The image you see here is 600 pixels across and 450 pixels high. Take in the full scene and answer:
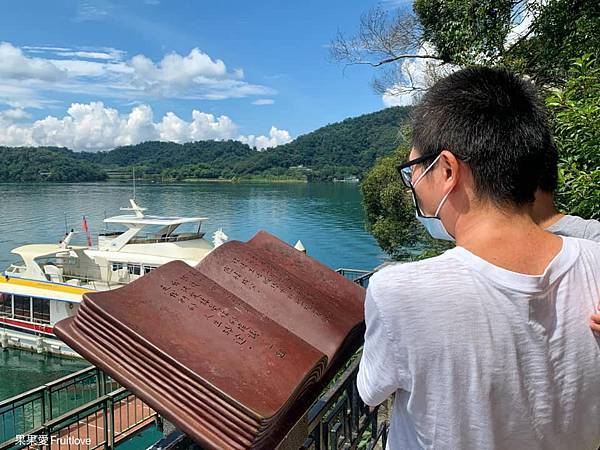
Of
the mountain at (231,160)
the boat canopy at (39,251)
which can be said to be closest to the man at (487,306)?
the boat canopy at (39,251)

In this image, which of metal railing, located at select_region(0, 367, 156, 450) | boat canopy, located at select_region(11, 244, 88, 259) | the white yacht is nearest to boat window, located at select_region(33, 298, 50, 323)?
the white yacht

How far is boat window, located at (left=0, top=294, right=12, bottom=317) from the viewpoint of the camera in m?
16.2

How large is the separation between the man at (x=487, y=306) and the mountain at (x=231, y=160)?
228 ft

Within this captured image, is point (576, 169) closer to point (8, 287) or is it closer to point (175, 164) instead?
point (8, 287)

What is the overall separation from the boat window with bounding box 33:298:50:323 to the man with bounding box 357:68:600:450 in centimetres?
1670

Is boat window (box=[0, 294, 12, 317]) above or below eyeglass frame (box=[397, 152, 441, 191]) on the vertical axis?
below

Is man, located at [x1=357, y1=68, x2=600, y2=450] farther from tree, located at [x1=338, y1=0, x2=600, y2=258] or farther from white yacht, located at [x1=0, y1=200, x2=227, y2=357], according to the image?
white yacht, located at [x1=0, y1=200, x2=227, y2=357]

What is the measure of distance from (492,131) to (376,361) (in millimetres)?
502

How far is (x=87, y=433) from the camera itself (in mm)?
7062

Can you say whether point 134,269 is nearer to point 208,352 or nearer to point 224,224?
point 208,352

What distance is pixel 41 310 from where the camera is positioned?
619 inches

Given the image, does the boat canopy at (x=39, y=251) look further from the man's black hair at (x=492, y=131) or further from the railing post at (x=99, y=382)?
the man's black hair at (x=492, y=131)

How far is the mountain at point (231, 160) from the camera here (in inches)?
3235

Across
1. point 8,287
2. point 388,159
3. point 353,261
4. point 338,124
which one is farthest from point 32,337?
point 338,124
